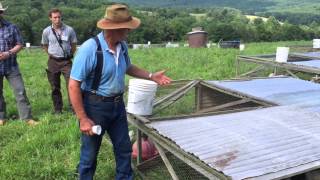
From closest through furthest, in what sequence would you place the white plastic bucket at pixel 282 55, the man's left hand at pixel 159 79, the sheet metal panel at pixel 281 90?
the man's left hand at pixel 159 79, the sheet metal panel at pixel 281 90, the white plastic bucket at pixel 282 55

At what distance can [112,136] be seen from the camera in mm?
4297

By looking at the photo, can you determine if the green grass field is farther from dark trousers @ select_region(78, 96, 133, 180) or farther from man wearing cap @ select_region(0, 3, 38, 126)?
dark trousers @ select_region(78, 96, 133, 180)

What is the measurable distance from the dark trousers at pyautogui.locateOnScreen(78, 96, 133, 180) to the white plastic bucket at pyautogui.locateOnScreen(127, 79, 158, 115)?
0.75 m


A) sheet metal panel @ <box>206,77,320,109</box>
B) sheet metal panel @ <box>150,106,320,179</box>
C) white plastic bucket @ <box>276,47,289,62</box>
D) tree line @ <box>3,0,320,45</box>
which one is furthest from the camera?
tree line @ <box>3,0,320,45</box>

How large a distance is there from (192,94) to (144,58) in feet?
28.3

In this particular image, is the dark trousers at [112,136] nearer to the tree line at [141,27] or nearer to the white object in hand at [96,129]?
the white object in hand at [96,129]

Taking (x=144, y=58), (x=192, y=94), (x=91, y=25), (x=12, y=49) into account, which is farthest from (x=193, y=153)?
(x=91, y=25)

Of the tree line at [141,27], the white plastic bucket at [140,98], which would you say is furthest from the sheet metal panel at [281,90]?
the tree line at [141,27]

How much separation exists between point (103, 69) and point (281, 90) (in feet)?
10.8

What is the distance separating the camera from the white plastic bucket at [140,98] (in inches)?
196

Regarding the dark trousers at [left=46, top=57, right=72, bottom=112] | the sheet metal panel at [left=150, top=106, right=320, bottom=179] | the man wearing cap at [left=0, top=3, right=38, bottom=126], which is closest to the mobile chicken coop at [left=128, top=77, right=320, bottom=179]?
the sheet metal panel at [left=150, top=106, right=320, bottom=179]

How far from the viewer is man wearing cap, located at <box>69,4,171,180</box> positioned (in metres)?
3.74

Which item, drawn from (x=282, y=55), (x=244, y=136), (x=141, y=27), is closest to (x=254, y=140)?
(x=244, y=136)

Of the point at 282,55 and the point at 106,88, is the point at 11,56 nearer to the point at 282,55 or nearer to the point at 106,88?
the point at 106,88
